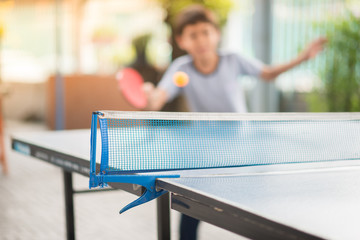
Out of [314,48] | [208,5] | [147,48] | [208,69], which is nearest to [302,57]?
[314,48]

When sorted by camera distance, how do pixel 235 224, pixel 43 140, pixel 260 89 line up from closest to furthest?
pixel 235 224 < pixel 43 140 < pixel 260 89

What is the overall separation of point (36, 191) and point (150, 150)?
11.0ft

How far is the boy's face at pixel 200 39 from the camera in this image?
3.30 meters

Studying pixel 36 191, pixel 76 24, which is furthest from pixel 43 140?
pixel 76 24

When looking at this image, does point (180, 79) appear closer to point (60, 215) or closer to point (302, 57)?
point (302, 57)

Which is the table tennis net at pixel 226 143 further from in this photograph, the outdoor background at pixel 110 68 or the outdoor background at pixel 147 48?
the outdoor background at pixel 147 48

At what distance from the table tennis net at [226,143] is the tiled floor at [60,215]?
119 centimetres

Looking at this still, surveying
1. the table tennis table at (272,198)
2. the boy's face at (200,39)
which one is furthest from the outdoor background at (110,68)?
the table tennis table at (272,198)

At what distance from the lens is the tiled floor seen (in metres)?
3.54

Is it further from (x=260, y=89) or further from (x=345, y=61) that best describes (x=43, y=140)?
(x=260, y=89)

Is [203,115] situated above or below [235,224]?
above

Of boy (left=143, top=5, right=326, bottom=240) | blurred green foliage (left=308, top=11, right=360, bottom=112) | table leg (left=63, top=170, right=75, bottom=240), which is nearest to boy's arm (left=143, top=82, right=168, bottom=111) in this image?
boy (left=143, top=5, right=326, bottom=240)

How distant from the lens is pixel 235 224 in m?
1.18

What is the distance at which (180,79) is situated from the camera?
3225 mm
